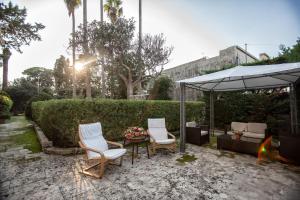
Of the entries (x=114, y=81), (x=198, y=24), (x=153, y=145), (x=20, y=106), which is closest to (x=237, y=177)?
(x=153, y=145)

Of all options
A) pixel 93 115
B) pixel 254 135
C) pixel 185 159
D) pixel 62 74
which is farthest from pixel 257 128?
pixel 62 74

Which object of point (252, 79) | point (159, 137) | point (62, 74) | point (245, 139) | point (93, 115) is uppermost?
point (62, 74)

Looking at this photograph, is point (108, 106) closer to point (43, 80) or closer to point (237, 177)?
point (237, 177)

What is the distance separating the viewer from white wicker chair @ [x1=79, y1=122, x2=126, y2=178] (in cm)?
341

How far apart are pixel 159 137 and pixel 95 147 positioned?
2203 mm

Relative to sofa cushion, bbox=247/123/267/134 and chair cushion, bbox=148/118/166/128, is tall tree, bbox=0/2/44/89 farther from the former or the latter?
sofa cushion, bbox=247/123/267/134

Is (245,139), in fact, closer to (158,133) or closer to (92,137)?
(158,133)

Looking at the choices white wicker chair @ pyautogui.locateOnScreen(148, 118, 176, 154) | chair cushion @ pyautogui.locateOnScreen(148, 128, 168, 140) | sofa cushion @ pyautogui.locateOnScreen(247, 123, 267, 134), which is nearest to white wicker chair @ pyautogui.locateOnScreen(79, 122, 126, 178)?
white wicker chair @ pyautogui.locateOnScreen(148, 118, 176, 154)

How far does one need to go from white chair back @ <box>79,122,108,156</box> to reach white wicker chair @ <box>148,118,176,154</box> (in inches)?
59.9

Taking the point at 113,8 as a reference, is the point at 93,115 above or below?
below

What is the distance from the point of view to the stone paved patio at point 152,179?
2.69m

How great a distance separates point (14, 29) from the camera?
29.7ft

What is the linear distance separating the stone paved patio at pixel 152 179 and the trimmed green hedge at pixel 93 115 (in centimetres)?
80

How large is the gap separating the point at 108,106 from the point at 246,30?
645 cm
